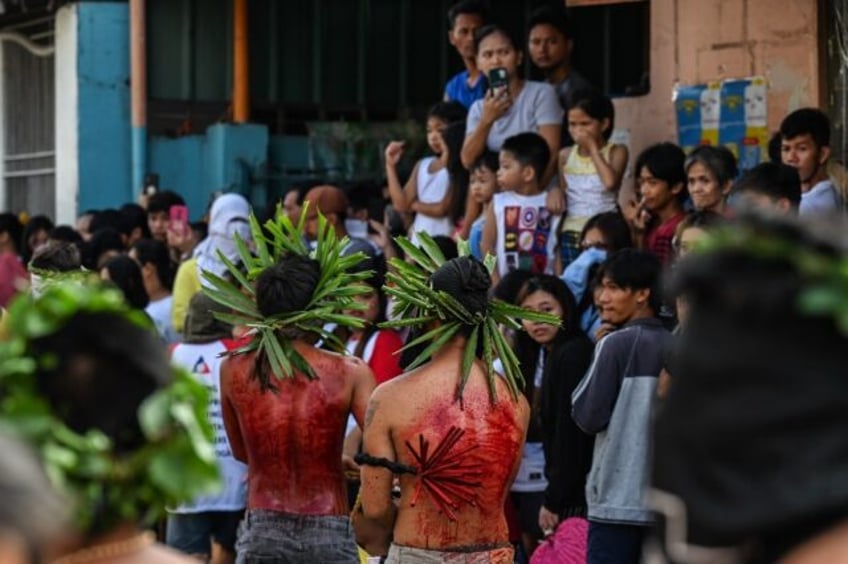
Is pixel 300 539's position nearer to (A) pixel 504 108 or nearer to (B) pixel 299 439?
(B) pixel 299 439

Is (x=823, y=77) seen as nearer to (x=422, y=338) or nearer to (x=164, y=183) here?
(x=422, y=338)

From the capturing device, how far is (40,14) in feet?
57.8

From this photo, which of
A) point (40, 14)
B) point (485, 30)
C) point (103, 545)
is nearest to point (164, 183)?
point (40, 14)

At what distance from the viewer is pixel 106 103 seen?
54.3 feet

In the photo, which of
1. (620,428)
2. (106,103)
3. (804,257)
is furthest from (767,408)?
(106,103)

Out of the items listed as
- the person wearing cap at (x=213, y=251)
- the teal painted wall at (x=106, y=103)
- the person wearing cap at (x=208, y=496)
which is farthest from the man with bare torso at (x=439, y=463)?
the teal painted wall at (x=106, y=103)

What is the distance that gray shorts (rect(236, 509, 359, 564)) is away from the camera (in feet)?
23.5

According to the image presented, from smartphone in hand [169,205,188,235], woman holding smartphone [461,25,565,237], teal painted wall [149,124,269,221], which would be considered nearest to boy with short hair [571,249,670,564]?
woman holding smartphone [461,25,565,237]

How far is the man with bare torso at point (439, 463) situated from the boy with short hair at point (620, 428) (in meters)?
0.72

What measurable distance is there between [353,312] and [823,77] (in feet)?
10.6

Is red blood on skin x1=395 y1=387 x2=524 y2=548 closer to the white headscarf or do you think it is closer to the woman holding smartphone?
the woman holding smartphone

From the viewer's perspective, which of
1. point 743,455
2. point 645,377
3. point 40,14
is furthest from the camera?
point 40,14

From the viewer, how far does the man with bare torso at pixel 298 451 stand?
7.18m

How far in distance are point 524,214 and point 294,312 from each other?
112 inches
